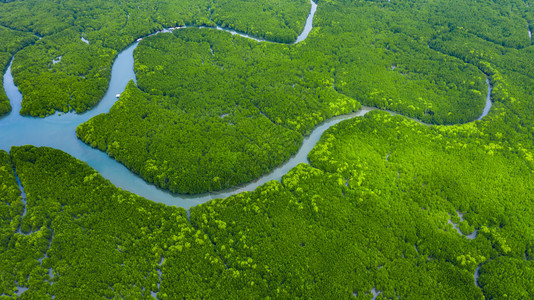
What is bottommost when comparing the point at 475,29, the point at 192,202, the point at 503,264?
the point at 192,202

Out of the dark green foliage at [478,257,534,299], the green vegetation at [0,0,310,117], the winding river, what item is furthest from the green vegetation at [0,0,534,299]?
the winding river

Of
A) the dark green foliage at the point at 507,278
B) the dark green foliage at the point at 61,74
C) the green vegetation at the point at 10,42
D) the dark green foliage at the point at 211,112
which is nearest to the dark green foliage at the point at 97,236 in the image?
the dark green foliage at the point at 211,112

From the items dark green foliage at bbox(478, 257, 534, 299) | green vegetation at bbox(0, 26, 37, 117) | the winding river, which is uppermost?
green vegetation at bbox(0, 26, 37, 117)

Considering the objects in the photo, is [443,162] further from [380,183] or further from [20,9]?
[20,9]

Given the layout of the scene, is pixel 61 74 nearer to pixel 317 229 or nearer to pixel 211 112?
pixel 211 112

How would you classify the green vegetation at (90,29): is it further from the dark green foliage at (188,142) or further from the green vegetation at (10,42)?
the dark green foliage at (188,142)

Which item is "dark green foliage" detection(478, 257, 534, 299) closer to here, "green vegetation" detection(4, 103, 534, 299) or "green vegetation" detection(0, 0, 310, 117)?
"green vegetation" detection(4, 103, 534, 299)

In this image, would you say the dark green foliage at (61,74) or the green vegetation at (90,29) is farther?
the green vegetation at (90,29)

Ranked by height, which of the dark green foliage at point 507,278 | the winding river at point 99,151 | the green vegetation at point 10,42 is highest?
the green vegetation at point 10,42

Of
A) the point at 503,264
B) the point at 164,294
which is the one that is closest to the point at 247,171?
the point at 164,294
